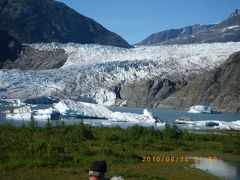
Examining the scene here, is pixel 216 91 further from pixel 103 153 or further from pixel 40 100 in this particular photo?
pixel 103 153

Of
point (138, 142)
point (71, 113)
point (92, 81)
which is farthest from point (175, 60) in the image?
point (138, 142)

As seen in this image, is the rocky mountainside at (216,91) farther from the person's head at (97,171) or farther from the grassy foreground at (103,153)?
the person's head at (97,171)

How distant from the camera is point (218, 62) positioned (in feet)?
270

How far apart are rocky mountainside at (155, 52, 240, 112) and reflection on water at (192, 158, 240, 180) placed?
211 feet

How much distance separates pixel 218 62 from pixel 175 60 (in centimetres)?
906

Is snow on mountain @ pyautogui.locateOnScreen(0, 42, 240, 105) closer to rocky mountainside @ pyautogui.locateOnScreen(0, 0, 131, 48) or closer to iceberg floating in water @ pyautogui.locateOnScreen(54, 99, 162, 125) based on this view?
iceberg floating in water @ pyautogui.locateOnScreen(54, 99, 162, 125)

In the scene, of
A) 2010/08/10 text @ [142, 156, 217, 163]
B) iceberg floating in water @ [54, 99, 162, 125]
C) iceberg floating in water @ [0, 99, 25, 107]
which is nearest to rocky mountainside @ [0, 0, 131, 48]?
iceberg floating in water @ [0, 99, 25, 107]

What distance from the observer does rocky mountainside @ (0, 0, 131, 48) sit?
155m

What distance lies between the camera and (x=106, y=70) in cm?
7262

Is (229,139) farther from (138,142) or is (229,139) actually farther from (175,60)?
(175,60)

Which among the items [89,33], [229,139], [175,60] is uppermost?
[89,33]

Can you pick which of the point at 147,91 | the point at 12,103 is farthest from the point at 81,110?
the point at 147,91

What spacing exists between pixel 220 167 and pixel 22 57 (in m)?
92.6

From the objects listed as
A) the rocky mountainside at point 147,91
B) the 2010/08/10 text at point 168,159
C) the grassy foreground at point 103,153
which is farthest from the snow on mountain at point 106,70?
Result: the 2010/08/10 text at point 168,159
